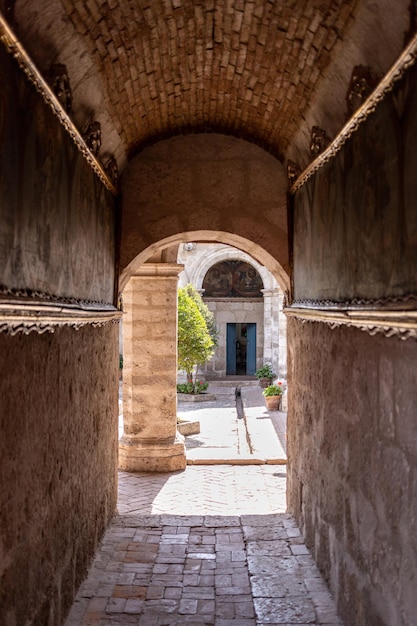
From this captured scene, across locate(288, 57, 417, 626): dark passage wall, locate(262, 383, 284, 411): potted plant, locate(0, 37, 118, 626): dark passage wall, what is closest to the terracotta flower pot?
locate(262, 383, 284, 411): potted plant

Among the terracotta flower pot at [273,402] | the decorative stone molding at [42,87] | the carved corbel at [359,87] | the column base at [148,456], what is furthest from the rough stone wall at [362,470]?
the terracotta flower pot at [273,402]

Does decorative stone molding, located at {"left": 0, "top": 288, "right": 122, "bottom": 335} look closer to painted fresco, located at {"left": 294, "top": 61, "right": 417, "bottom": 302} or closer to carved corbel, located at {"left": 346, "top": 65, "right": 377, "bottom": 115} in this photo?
painted fresco, located at {"left": 294, "top": 61, "right": 417, "bottom": 302}

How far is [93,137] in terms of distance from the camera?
5020 mm

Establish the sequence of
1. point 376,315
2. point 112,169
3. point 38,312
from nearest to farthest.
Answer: point 376,315 → point 38,312 → point 112,169

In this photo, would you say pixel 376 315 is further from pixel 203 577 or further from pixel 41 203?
pixel 203 577

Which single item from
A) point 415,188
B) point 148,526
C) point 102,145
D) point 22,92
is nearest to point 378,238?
point 415,188

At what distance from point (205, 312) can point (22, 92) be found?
56.7ft

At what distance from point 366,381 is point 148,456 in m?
6.23

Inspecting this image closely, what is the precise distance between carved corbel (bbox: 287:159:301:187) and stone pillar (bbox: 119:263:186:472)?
3.59 meters

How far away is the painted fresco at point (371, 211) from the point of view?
2984mm

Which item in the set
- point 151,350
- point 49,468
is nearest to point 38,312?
point 49,468

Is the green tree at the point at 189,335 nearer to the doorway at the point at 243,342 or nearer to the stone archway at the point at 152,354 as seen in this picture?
the stone archway at the point at 152,354

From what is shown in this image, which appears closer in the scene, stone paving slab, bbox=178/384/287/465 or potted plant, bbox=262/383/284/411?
stone paving slab, bbox=178/384/287/465

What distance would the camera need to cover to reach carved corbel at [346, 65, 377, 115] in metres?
3.61
